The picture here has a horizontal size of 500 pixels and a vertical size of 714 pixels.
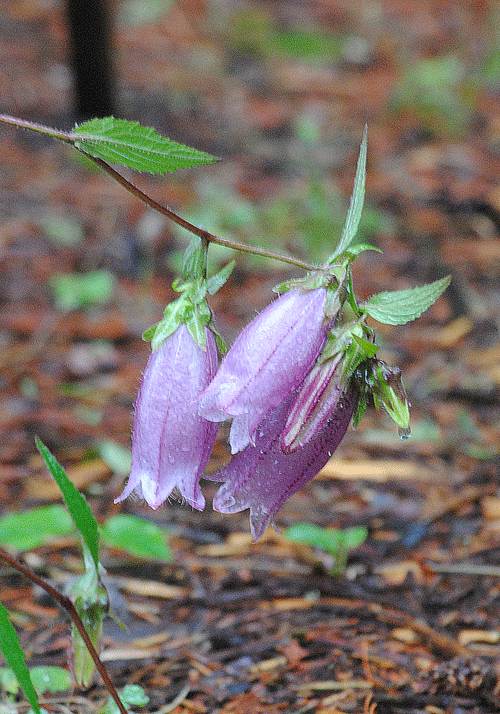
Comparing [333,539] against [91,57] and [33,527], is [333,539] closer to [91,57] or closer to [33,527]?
[33,527]

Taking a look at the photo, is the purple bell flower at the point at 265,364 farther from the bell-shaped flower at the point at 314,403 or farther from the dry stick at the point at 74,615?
the dry stick at the point at 74,615

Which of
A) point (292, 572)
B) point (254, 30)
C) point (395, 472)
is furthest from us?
point (254, 30)

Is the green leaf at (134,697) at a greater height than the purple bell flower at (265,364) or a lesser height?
lesser

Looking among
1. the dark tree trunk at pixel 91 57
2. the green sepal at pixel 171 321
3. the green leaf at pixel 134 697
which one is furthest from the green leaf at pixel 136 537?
the dark tree trunk at pixel 91 57

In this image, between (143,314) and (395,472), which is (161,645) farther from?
(143,314)

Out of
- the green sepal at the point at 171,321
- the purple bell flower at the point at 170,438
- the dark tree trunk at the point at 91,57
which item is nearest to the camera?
the purple bell flower at the point at 170,438

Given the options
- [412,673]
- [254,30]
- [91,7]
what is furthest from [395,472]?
[254,30]
